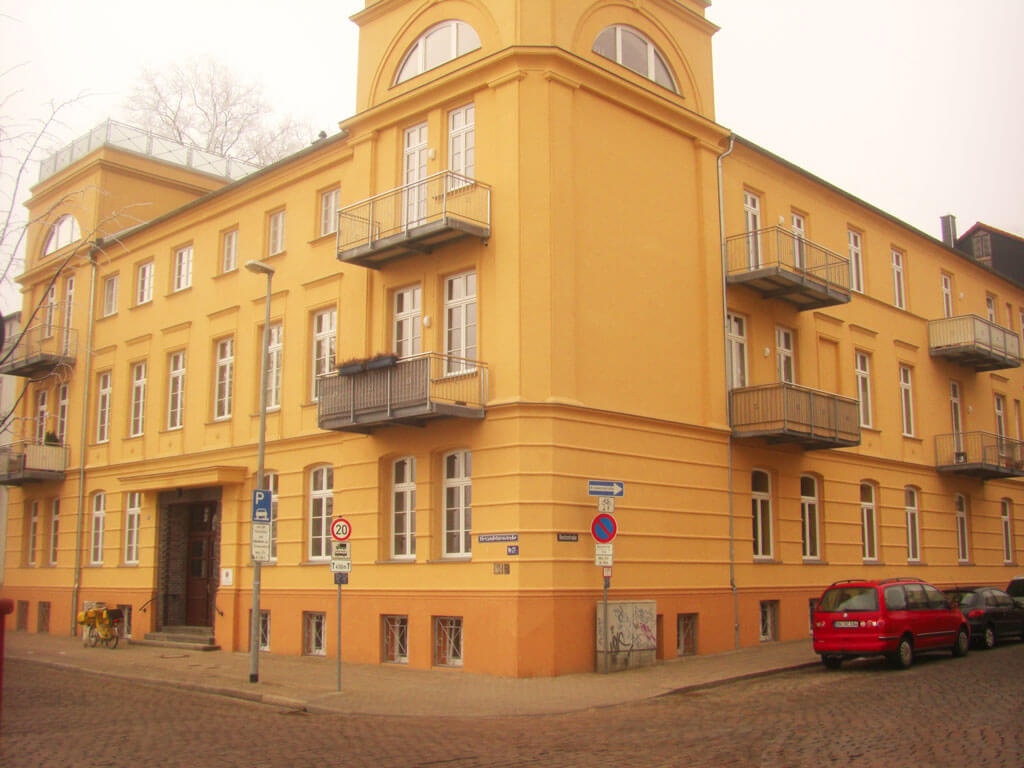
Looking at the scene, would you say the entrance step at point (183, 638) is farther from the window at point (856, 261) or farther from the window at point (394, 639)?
the window at point (856, 261)

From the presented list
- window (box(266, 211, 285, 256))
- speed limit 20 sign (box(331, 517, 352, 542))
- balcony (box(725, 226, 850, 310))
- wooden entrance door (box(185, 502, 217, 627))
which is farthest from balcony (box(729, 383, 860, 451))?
wooden entrance door (box(185, 502, 217, 627))

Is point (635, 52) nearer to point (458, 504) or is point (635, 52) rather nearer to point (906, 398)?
Answer: point (458, 504)

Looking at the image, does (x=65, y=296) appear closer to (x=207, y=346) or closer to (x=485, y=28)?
(x=207, y=346)

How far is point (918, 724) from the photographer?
11.9 meters

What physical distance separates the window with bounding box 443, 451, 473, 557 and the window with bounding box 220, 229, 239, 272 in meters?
10.6

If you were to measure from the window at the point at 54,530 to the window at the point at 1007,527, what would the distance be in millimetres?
30546

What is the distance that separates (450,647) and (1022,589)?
1537 cm

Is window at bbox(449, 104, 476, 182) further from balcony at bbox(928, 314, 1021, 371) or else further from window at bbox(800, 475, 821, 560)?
balcony at bbox(928, 314, 1021, 371)

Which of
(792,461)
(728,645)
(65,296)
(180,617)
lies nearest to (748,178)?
(792,461)

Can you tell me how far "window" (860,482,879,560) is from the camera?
26.6m

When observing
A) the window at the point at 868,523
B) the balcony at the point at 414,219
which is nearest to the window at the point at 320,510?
the balcony at the point at 414,219

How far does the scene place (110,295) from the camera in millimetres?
31625

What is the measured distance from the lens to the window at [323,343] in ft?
77.3

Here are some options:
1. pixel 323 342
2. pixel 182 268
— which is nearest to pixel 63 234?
pixel 182 268
